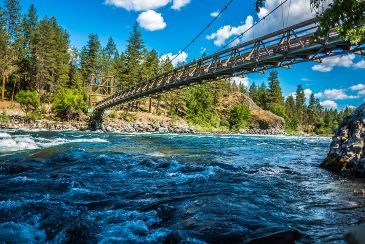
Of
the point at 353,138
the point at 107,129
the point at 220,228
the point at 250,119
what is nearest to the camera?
the point at 220,228

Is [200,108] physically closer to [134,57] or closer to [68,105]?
[134,57]

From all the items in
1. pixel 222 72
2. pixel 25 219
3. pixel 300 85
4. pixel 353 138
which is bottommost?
pixel 25 219

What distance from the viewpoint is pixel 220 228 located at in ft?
15.3

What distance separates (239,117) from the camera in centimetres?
6962

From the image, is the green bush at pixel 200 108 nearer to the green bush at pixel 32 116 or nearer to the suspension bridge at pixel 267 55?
the green bush at pixel 32 116

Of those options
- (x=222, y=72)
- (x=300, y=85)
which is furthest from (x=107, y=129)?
(x=300, y=85)

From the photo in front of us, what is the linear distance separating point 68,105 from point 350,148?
4192 centimetres

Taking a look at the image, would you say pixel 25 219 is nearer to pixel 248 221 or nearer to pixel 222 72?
pixel 248 221

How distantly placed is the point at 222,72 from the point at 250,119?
5486cm

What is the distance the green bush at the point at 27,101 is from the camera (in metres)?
42.2

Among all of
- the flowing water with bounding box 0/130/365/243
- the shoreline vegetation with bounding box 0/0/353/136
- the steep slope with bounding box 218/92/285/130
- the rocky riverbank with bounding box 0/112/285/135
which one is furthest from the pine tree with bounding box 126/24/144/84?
the flowing water with bounding box 0/130/365/243

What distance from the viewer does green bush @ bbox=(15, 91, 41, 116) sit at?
42.2 metres

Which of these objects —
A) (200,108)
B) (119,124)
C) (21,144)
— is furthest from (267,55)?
(200,108)

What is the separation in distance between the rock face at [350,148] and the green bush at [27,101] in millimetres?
40141
